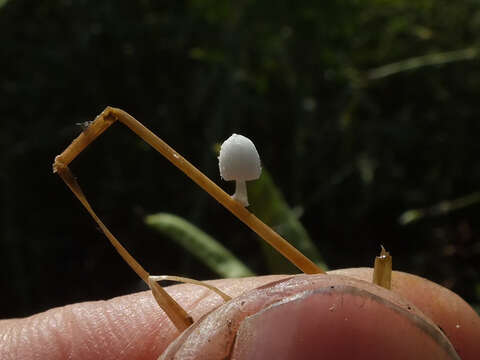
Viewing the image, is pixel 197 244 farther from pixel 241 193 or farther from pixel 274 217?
pixel 241 193

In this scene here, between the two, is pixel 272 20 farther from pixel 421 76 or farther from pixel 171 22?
pixel 421 76

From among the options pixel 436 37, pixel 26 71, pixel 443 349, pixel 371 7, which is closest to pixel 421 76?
pixel 436 37

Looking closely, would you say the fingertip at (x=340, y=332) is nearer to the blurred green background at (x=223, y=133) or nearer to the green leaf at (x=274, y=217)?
the green leaf at (x=274, y=217)

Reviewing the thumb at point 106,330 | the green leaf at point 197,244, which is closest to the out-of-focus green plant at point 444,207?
the green leaf at point 197,244

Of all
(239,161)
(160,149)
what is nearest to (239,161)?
(239,161)

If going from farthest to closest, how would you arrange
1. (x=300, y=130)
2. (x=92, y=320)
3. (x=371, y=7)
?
(x=371, y=7)
(x=300, y=130)
(x=92, y=320)
